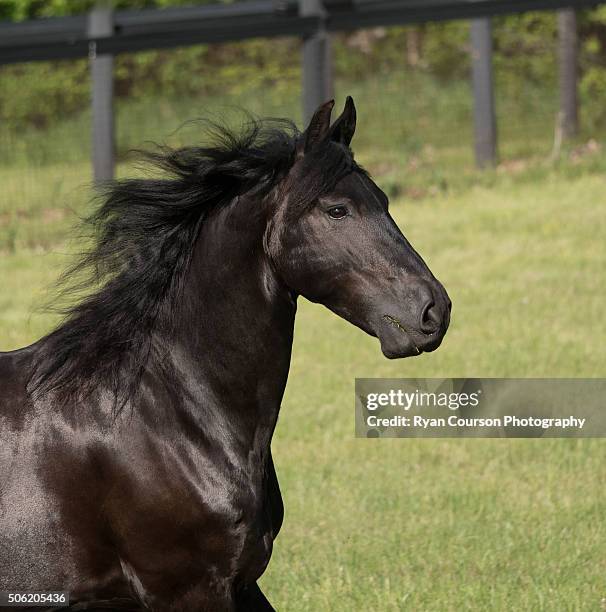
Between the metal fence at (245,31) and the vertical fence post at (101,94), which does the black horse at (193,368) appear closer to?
the metal fence at (245,31)

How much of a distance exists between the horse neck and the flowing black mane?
7 centimetres

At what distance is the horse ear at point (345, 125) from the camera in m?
3.44

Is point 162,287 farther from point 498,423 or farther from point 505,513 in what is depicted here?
point 498,423

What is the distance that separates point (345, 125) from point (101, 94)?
9.64 metres

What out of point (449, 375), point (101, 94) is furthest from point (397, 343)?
point (101, 94)

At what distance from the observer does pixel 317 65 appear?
1247 centimetres

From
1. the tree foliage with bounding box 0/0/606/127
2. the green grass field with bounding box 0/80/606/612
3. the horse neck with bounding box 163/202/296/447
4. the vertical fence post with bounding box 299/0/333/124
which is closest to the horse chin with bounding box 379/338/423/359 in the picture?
the horse neck with bounding box 163/202/296/447

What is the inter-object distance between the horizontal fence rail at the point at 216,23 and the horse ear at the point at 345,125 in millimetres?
9136

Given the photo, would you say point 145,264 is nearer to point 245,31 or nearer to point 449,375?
point 449,375

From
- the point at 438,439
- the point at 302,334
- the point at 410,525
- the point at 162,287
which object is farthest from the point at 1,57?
the point at 162,287

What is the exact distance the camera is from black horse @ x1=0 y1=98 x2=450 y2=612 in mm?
3316

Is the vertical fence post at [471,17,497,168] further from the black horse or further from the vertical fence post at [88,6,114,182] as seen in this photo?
the black horse

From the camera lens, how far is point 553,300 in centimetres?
990

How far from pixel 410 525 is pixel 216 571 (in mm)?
2580
